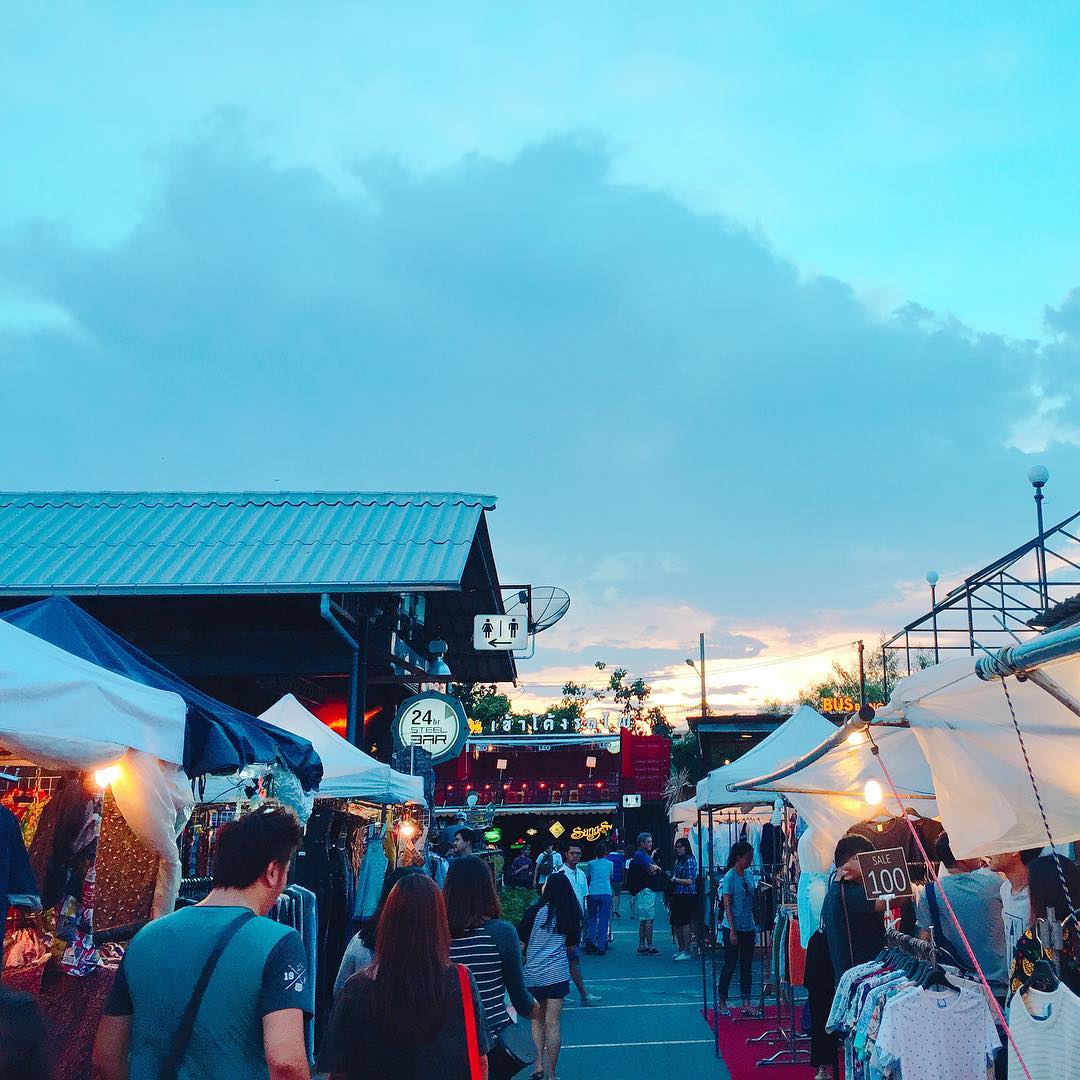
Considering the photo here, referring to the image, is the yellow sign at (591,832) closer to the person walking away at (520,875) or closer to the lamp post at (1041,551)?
the person walking away at (520,875)

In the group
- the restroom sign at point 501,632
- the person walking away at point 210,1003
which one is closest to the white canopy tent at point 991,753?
the person walking away at point 210,1003

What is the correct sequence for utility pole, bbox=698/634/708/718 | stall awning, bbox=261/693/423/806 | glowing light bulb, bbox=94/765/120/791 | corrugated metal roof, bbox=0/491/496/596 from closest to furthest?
1. glowing light bulb, bbox=94/765/120/791
2. stall awning, bbox=261/693/423/806
3. corrugated metal roof, bbox=0/491/496/596
4. utility pole, bbox=698/634/708/718

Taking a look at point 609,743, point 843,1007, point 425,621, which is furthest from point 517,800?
point 843,1007

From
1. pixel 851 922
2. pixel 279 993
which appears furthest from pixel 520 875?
pixel 279 993

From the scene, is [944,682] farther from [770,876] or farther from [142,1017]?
[770,876]

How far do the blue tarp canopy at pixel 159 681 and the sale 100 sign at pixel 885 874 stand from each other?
353 centimetres

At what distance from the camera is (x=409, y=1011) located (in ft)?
10.9

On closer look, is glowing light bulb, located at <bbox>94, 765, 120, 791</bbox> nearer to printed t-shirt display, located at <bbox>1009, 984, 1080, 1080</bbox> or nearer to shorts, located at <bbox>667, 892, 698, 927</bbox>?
printed t-shirt display, located at <bbox>1009, 984, 1080, 1080</bbox>

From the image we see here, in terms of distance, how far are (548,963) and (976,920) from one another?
3.33 m

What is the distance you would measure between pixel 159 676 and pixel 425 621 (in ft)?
42.0

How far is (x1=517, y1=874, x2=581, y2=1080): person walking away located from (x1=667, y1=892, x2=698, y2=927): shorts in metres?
9.49

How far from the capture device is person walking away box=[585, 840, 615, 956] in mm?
18188

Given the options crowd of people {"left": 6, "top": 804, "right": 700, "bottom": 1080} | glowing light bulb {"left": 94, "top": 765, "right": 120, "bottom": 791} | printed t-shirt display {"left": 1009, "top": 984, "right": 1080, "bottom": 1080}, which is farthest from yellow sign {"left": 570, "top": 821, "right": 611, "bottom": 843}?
printed t-shirt display {"left": 1009, "top": 984, "right": 1080, "bottom": 1080}

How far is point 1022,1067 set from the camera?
13.8 feet
